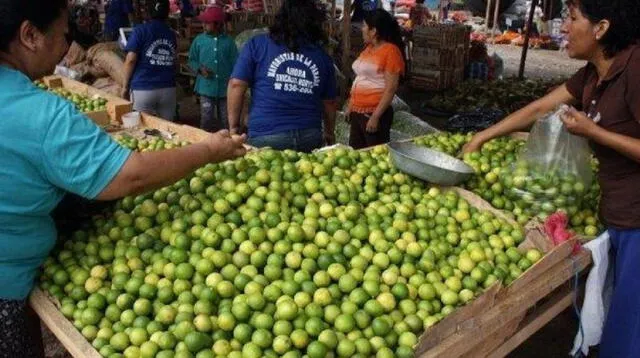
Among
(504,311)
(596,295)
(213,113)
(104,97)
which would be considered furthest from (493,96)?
(504,311)

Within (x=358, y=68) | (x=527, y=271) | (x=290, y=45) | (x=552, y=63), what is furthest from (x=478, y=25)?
(x=527, y=271)

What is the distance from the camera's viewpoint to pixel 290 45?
4152mm

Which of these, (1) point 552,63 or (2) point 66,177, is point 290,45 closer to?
(2) point 66,177

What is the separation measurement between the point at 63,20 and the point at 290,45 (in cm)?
237

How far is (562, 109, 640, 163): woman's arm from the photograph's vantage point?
256cm

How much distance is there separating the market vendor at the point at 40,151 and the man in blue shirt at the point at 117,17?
9.57 metres

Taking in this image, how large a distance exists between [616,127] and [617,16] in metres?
0.53

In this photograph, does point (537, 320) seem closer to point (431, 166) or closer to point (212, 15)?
point (431, 166)

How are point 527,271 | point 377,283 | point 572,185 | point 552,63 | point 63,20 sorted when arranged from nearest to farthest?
point 63,20, point 377,283, point 527,271, point 572,185, point 552,63

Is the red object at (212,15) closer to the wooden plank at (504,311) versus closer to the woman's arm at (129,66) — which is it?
the woman's arm at (129,66)

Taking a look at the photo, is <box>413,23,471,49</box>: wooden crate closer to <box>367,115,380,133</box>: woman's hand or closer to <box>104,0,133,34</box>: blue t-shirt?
<box>104,0,133,34</box>: blue t-shirt

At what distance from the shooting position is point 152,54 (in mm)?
6277

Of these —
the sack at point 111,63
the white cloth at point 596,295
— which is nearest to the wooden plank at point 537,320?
the white cloth at point 596,295

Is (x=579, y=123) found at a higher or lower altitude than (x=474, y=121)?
higher
